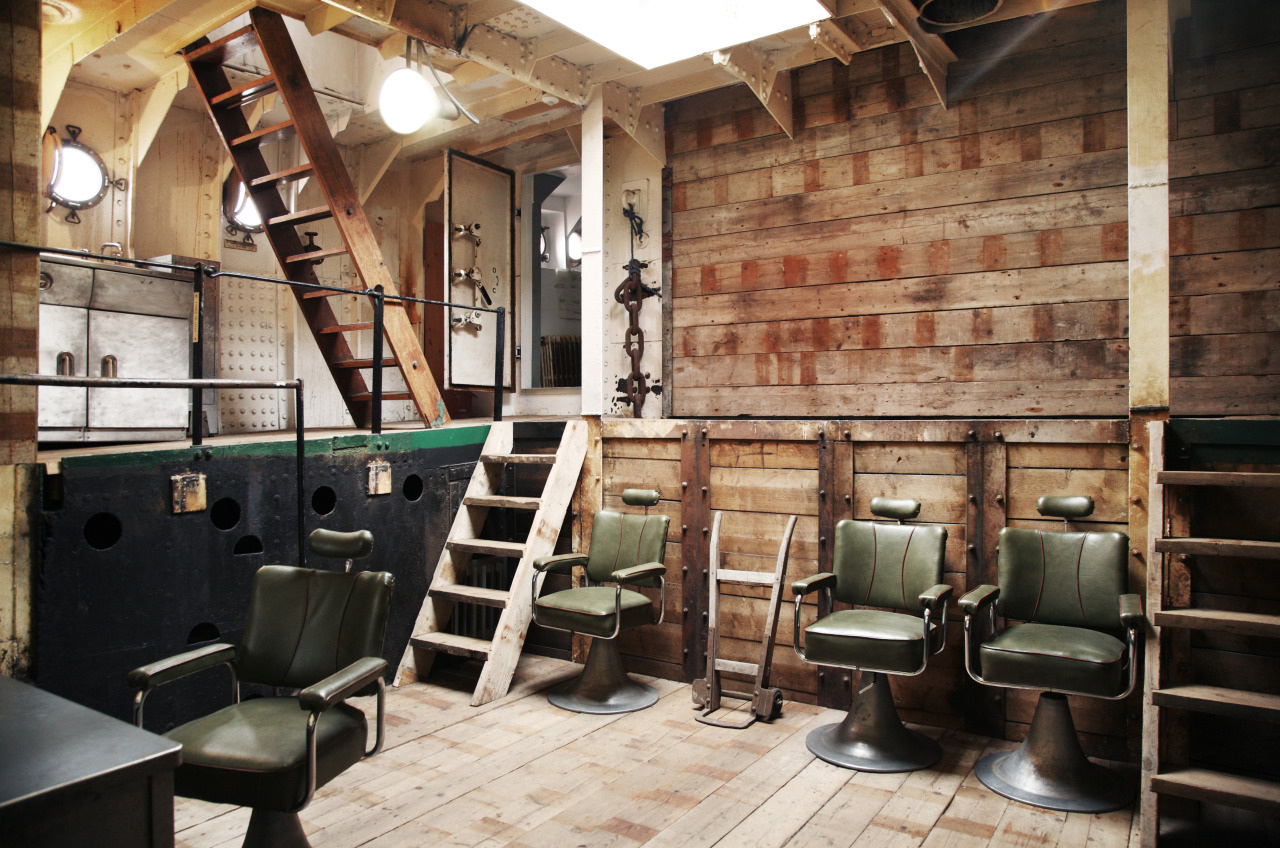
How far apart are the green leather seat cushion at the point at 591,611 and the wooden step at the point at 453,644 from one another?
0.41m

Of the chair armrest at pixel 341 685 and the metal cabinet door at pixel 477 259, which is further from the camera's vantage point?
the metal cabinet door at pixel 477 259

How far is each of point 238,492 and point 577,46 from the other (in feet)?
9.89

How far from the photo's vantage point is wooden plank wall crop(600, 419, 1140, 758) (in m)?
3.62

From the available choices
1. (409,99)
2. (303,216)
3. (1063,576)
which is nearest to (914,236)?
(1063,576)

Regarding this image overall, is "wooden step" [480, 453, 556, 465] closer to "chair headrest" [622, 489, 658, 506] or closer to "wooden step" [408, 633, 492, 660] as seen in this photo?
"chair headrest" [622, 489, 658, 506]

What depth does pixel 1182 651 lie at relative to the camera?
3295 millimetres

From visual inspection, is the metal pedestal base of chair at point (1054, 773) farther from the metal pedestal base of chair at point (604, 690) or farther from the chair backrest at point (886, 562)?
the metal pedestal base of chair at point (604, 690)

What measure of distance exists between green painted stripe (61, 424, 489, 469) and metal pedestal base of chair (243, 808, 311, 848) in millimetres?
1584

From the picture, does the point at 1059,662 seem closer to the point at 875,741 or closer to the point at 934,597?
the point at 934,597

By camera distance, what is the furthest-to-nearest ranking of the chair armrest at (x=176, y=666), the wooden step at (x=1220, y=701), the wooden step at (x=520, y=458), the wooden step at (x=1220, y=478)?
1. the wooden step at (x=520, y=458)
2. the wooden step at (x=1220, y=478)
3. the wooden step at (x=1220, y=701)
4. the chair armrest at (x=176, y=666)

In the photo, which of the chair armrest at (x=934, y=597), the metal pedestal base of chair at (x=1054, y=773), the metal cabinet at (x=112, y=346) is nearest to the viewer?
the metal pedestal base of chair at (x=1054, y=773)

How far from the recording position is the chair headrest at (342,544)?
280 centimetres

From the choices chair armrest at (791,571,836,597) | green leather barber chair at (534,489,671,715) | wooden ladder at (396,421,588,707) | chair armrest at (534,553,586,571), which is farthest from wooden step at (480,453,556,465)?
chair armrest at (791,571,836,597)

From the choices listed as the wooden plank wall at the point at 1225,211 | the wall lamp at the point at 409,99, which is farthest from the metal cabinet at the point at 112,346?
the wooden plank wall at the point at 1225,211
